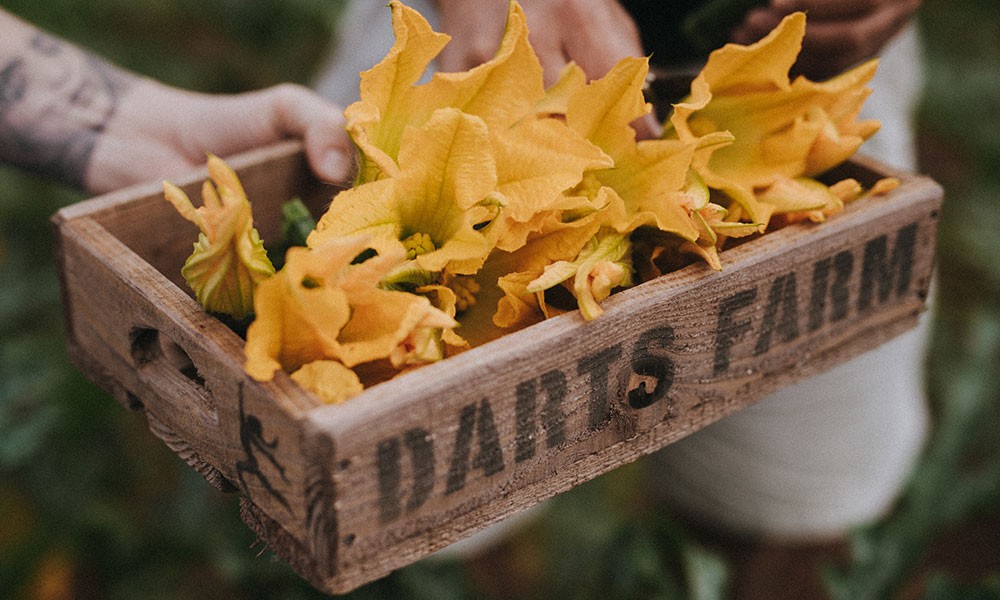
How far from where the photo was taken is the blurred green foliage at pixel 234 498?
1343 millimetres

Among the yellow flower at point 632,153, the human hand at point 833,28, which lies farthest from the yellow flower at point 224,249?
the human hand at point 833,28

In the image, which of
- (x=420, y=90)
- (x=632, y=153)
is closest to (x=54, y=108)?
(x=420, y=90)

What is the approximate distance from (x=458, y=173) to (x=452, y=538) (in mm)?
244

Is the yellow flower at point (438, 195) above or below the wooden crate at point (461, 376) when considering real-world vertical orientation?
above

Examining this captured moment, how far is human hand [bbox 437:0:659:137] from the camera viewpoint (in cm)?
90

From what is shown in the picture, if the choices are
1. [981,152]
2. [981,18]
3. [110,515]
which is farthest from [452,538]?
[981,18]

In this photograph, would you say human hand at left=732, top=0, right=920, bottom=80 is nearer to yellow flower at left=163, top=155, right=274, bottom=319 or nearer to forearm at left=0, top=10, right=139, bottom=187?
yellow flower at left=163, top=155, right=274, bottom=319

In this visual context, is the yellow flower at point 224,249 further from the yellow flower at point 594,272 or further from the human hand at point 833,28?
the human hand at point 833,28

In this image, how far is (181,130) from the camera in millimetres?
1033

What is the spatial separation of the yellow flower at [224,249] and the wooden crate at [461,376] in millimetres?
23

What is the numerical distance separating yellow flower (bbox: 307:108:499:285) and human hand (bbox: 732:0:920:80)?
1.33 feet

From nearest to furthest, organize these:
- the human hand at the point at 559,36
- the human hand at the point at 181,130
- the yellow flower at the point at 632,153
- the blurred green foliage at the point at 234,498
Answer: the yellow flower at the point at 632,153
the human hand at the point at 559,36
the human hand at the point at 181,130
the blurred green foliage at the point at 234,498

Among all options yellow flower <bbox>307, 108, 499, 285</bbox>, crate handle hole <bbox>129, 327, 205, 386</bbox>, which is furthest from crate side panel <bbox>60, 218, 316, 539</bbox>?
yellow flower <bbox>307, 108, 499, 285</bbox>

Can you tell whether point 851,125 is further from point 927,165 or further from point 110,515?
point 927,165
